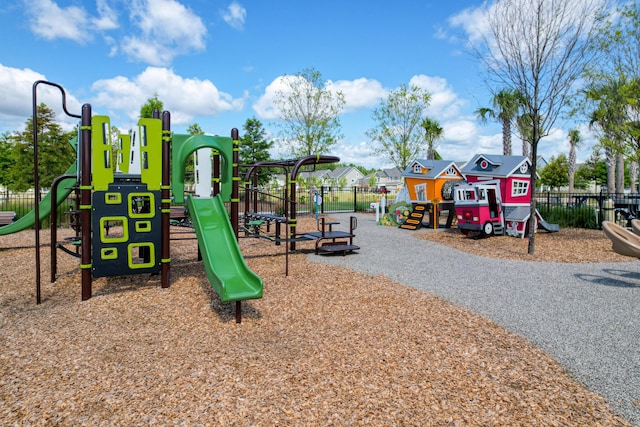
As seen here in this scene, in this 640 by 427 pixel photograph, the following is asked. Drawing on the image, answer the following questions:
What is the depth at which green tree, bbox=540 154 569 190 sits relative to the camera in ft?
178

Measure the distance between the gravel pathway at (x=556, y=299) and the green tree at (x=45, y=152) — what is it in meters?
22.7

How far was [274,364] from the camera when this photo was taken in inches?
149

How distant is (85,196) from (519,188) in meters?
12.5

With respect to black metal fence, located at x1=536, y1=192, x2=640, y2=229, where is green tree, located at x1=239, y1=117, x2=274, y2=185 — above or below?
above

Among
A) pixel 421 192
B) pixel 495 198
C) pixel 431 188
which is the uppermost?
pixel 431 188

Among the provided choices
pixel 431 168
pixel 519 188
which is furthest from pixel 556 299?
pixel 431 168

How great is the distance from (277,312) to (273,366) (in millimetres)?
1639

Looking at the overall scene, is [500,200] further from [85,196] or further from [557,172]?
[557,172]

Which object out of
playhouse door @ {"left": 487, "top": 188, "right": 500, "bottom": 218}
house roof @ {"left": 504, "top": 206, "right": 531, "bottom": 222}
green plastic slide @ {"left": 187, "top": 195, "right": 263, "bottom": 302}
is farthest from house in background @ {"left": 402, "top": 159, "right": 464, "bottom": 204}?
green plastic slide @ {"left": 187, "top": 195, "right": 263, "bottom": 302}

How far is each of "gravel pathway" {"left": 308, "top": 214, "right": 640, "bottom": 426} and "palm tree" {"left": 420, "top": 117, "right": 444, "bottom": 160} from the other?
18.5 meters

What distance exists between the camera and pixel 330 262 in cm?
905

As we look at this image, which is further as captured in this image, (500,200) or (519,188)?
(519,188)

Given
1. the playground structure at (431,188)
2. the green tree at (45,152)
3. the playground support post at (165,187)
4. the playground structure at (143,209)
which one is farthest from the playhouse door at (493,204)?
the green tree at (45,152)

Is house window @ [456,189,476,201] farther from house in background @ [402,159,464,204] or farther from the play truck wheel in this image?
house in background @ [402,159,464,204]
